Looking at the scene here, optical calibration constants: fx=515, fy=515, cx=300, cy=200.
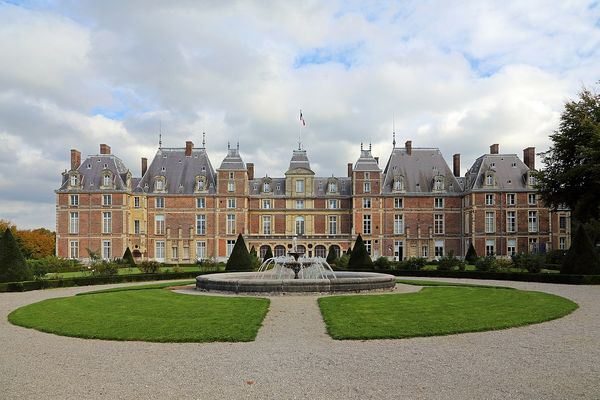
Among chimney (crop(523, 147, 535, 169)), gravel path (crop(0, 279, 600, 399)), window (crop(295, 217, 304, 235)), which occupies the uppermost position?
chimney (crop(523, 147, 535, 169))

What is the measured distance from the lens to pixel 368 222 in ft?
160

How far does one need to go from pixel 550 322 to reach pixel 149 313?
9574mm

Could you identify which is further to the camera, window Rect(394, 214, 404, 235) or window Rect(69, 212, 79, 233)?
window Rect(394, 214, 404, 235)

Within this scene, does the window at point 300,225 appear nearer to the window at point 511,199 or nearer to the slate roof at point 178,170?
the slate roof at point 178,170

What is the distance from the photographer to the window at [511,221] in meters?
47.1

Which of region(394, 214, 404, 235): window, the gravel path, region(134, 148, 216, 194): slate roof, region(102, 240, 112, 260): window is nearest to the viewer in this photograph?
the gravel path

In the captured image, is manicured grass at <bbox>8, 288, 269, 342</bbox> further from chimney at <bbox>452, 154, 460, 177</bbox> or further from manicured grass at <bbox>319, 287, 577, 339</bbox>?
A: chimney at <bbox>452, 154, 460, 177</bbox>

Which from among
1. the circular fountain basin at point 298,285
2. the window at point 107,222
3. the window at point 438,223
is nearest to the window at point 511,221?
the window at point 438,223

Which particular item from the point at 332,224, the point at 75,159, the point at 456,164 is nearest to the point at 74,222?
the point at 75,159

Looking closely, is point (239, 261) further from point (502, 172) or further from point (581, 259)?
point (502, 172)

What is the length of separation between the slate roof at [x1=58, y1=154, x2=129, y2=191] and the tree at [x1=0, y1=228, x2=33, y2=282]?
2567 centimetres

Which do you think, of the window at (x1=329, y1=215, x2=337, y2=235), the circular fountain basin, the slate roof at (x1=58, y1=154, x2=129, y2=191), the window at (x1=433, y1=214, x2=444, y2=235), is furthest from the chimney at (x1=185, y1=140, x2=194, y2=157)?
the circular fountain basin

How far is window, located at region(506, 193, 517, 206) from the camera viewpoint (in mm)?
47125

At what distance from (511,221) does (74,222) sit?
3990 centimetres
